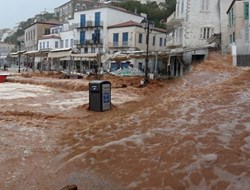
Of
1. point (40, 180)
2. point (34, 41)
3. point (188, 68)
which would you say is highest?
point (34, 41)

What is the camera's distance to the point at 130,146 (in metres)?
8.54

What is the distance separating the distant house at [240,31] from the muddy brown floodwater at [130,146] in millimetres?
13599

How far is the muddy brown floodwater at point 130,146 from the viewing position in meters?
6.48

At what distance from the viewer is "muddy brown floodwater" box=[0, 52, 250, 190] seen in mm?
6480

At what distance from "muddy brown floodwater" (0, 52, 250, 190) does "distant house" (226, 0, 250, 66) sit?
44.6ft

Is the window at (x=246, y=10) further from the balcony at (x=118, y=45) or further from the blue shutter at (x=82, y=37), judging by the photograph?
the blue shutter at (x=82, y=37)

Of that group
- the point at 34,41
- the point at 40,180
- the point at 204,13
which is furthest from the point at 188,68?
the point at 34,41

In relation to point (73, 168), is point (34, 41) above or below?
above

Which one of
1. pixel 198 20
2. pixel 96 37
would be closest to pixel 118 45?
pixel 96 37

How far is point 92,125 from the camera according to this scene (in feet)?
37.7

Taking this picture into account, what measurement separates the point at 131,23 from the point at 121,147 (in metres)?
47.0

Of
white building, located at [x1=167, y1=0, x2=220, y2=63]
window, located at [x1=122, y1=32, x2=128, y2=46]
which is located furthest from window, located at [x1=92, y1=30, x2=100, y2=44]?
white building, located at [x1=167, y1=0, x2=220, y2=63]

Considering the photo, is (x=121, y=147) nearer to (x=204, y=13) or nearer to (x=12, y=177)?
(x=12, y=177)

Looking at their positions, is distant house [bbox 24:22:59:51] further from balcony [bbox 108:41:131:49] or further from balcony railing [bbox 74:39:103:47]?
balcony [bbox 108:41:131:49]
